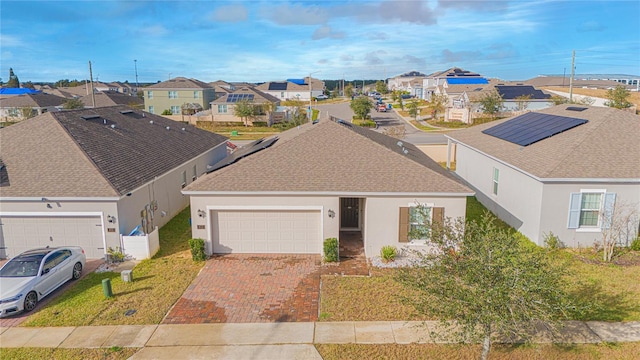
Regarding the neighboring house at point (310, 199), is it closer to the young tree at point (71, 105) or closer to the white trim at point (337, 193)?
the white trim at point (337, 193)

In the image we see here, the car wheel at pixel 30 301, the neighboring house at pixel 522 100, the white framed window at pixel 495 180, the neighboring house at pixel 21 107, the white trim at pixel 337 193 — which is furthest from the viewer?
the neighboring house at pixel 21 107

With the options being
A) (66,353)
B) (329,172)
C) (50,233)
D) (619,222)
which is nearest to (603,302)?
(619,222)

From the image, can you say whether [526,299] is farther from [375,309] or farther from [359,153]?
[359,153]

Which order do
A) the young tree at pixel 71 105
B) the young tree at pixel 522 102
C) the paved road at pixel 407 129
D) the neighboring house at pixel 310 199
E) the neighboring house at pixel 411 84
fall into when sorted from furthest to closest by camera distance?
the neighboring house at pixel 411 84, the young tree at pixel 71 105, the young tree at pixel 522 102, the paved road at pixel 407 129, the neighboring house at pixel 310 199

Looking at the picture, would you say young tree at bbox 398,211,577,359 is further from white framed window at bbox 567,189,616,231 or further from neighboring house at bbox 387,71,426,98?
neighboring house at bbox 387,71,426,98

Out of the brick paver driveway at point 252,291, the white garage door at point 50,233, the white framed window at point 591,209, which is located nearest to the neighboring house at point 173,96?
the white garage door at point 50,233

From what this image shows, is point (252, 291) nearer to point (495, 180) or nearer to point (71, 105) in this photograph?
Result: point (495, 180)
